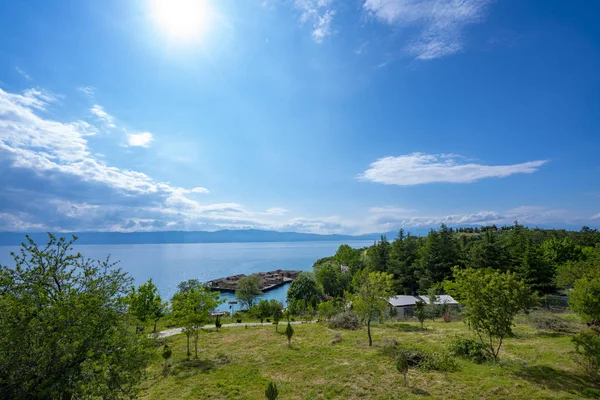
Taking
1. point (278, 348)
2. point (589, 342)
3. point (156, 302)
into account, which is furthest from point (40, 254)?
point (156, 302)

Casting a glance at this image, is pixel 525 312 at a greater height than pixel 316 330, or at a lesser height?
greater

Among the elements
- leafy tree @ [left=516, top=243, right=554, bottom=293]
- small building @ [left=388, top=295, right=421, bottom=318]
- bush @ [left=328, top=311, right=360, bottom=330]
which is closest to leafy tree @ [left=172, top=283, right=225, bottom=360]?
bush @ [left=328, top=311, right=360, bottom=330]

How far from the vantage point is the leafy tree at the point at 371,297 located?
18.8 metres

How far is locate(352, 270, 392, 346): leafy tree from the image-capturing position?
1878 cm

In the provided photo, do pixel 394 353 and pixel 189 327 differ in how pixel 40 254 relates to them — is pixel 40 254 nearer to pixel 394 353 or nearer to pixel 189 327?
pixel 189 327

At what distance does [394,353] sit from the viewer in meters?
16.1

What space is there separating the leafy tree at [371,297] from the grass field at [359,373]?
2.16 meters

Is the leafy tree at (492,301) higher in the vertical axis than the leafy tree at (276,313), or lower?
higher

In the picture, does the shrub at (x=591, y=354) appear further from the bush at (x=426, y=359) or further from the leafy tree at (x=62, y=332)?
the leafy tree at (x=62, y=332)

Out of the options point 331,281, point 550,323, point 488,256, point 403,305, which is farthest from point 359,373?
point 331,281

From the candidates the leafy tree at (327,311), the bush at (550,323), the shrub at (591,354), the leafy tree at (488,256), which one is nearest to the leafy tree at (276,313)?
the leafy tree at (327,311)

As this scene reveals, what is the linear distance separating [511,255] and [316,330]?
40.2 m

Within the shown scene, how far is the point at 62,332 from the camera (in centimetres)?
664

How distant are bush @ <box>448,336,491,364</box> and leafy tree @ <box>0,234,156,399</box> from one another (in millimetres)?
16436
